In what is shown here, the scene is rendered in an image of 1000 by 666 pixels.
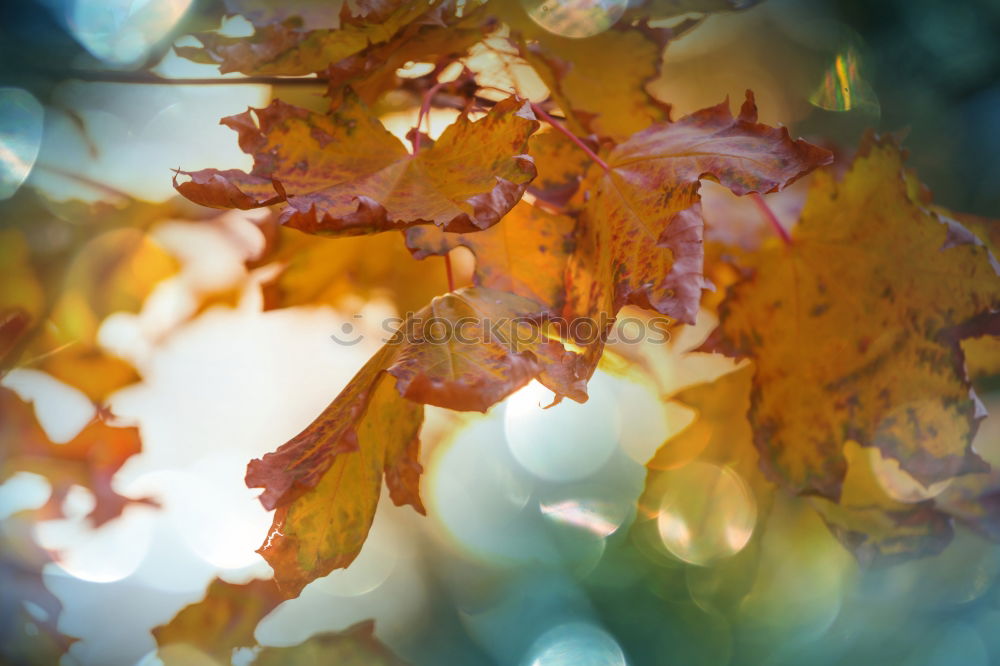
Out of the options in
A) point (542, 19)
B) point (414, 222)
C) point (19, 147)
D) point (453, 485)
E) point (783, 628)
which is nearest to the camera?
point (414, 222)

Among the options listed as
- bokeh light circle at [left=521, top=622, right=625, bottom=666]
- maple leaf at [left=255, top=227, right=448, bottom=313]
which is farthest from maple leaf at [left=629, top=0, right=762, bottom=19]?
bokeh light circle at [left=521, top=622, right=625, bottom=666]

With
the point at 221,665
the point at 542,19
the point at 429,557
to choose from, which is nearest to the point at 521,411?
the point at 429,557

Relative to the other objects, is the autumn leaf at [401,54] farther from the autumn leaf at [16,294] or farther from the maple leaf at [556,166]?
the autumn leaf at [16,294]

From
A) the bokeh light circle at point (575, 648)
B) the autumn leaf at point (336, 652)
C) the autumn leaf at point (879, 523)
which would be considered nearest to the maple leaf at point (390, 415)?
the autumn leaf at point (879, 523)

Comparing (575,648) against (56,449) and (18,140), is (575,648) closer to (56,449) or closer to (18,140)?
(56,449)

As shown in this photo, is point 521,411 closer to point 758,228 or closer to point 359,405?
point 758,228
